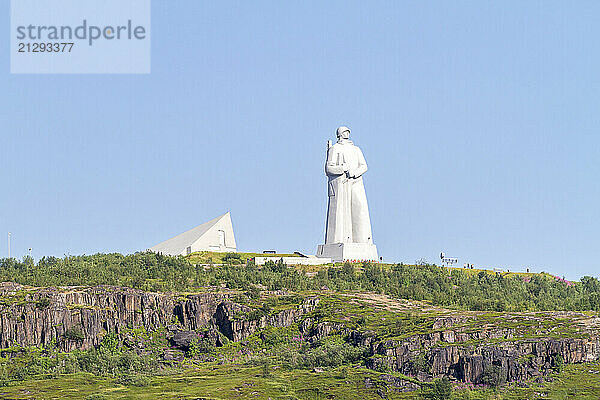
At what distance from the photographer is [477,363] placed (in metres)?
49.1

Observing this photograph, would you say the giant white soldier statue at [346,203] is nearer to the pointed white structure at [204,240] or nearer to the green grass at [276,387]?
the pointed white structure at [204,240]

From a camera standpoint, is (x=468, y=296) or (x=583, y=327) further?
(x=468, y=296)

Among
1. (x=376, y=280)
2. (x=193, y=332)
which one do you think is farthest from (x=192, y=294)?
(x=376, y=280)

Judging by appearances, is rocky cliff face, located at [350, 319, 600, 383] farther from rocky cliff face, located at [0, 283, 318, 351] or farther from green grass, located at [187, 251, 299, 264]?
green grass, located at [187, 251, 299, 264]

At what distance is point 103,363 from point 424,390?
16.7 metres

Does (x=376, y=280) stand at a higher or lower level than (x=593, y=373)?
higher

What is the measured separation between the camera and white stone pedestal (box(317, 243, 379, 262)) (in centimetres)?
8038

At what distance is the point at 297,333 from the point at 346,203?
79.3ft

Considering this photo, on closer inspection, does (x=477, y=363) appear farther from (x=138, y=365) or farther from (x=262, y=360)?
(x=138, y=365)

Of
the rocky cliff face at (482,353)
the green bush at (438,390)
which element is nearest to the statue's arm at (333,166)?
the rocky cliff face at (482,353)

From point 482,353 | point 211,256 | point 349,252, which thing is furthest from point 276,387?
point 349,252

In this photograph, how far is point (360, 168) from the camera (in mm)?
82312

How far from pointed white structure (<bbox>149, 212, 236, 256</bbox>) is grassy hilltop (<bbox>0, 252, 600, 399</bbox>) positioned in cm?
696

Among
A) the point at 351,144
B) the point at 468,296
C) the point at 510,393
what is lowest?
the point at 510,393
